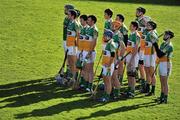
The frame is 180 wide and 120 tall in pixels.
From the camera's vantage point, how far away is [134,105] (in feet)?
55.7

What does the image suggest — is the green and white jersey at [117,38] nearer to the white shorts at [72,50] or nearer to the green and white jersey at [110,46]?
the green and white jersey at [110,46]

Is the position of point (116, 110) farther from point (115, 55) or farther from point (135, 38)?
point (135, 38)

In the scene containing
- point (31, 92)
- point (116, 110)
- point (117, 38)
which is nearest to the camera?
point (116, 110)

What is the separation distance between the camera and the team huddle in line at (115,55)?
55.1ft

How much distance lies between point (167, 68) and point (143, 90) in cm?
179

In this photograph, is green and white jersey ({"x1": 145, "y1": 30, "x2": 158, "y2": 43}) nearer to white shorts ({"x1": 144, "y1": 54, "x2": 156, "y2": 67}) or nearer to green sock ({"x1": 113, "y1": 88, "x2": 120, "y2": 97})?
white shorts ({"x1": 144, "y1": 54, "x2": 156, "y2": 67})

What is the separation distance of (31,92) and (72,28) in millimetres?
2573

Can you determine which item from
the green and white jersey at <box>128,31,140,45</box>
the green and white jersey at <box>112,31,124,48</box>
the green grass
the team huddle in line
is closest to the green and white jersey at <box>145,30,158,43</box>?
the team huddle in line

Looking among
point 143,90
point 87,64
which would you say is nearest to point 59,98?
point 87,64

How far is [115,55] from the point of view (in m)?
16.8

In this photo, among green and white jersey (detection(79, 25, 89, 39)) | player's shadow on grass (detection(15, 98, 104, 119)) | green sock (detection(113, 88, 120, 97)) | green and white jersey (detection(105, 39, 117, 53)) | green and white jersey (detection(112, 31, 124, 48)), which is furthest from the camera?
green and white jersey (detection(79, 25, 89, 39))

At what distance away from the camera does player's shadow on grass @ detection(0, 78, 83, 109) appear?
16.7 meters

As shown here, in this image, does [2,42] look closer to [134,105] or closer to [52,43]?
[52,43]

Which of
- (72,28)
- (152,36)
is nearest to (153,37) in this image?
(152,36)
